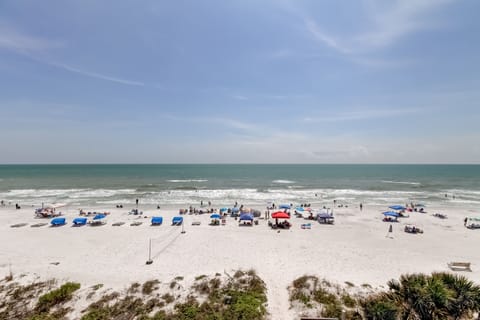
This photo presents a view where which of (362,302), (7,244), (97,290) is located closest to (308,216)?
(362,302)

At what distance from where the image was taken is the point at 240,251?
49.9 feet

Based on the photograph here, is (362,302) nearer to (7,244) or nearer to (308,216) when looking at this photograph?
(308,216)

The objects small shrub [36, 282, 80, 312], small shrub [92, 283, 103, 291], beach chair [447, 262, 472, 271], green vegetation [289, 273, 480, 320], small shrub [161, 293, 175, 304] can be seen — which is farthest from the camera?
beach chair [447, 262, 472, 271]

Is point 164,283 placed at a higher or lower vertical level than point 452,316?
lower

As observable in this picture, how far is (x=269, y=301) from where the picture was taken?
892cm

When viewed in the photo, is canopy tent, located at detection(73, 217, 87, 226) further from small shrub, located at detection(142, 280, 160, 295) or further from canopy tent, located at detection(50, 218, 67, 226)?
small shrub, located at detection(142, 280, 160, 295)

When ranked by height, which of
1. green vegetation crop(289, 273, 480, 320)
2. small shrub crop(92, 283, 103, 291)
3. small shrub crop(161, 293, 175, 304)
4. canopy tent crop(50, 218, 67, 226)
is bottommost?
canopy tent crop(50, 218, 67, 226)

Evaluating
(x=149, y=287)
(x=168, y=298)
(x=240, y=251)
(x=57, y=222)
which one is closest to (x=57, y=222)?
(x=57, y=222)

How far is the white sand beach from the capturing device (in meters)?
11.6

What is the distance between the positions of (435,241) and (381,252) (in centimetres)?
661

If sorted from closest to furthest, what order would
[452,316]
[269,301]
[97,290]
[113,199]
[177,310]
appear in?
[452,316] → [177,310] → [269,301] → [97,290] → [113,199]

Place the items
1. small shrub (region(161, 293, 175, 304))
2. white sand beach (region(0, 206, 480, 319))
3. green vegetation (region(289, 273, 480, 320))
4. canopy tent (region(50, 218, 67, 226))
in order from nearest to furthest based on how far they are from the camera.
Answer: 1. green vegetation (region(289, 273, 480, 320))
2. small shrub (region(161, 293, 175, 304))
3. white sand beach (region(0, 206, 480, 319))
4. canopy tent (region(50, 218, 67, 226))

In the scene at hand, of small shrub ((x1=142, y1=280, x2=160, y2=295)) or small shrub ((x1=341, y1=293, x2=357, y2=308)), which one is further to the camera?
small shrub ((x1=142, y1=280, x2=160, y2=295))

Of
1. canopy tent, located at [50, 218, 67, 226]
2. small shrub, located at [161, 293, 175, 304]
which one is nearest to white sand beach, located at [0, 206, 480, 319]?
canopy tent, located at [50, 218, 67, 226]
